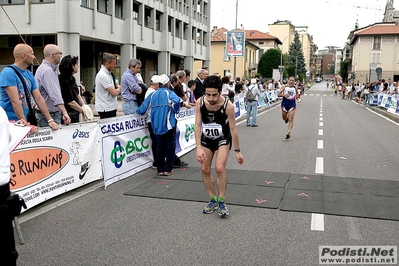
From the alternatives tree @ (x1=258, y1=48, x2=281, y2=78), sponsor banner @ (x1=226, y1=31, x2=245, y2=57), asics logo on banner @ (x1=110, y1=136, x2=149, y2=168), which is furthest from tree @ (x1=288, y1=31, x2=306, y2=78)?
asics logo on banner @ (x1=110, y1=136, x2=149, y2=168)

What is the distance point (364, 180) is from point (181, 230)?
4076 mm

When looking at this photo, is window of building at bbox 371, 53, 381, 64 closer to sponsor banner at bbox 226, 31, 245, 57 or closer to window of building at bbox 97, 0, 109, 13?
sponsor banner at bbox 226, 31, 245, 57

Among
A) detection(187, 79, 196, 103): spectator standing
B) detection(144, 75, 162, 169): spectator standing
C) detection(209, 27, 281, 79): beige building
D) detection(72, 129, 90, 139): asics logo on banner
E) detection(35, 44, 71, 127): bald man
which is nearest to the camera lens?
detection(35, 44, 71, 127): bald man

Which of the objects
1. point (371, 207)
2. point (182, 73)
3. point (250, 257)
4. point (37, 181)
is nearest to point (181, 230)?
point (250, 257)

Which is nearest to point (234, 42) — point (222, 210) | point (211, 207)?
point (211, 207)

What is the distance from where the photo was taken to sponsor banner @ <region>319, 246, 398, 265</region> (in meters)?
4.10

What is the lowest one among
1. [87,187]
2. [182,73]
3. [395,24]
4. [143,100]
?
[87,187]

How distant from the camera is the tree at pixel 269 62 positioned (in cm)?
8181

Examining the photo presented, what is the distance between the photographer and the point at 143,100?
29.0ft

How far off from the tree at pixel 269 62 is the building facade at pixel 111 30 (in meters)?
35.3

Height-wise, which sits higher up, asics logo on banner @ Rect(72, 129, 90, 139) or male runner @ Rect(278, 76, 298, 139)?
male runner @ Rect(278, 76, 298, 139)

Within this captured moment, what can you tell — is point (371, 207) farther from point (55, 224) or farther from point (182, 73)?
point (182, 73)

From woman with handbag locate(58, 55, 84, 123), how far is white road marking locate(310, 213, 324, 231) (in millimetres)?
4272

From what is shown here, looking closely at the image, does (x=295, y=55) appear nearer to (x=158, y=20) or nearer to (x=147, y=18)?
(x=158, y=20)
